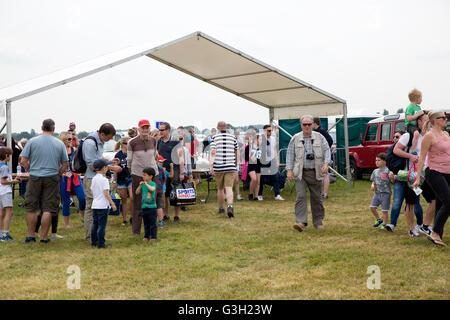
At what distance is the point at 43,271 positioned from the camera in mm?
5512

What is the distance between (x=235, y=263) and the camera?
5707 millimetres

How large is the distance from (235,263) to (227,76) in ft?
29.3

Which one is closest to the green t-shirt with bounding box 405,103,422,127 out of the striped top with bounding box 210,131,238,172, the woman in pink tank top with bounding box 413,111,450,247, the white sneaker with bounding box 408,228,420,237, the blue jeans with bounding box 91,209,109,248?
the woman in pink tank top with bounding box 413,111,450,247

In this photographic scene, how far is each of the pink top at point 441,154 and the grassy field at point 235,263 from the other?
40.6 inches

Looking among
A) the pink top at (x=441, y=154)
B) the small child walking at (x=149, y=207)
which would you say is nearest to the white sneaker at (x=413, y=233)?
the pink top at (x=441, y=154)

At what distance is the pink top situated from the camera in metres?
5.98

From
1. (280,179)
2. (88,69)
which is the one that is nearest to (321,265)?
(88,69)

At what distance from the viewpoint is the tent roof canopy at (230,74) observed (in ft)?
34.5

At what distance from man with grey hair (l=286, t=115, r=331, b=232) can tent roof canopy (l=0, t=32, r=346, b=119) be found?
428 cm

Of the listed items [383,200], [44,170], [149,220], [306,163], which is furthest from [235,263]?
[44,170]

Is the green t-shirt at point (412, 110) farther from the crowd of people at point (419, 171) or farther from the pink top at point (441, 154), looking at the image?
the pink top at point (441, 154)

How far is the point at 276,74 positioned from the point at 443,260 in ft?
28.0

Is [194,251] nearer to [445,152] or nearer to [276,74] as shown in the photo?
[445,152]

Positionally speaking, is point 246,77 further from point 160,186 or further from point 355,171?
point 160,186
